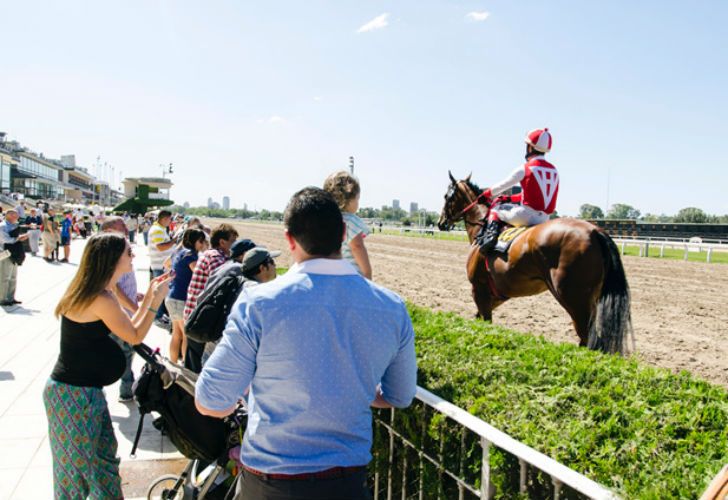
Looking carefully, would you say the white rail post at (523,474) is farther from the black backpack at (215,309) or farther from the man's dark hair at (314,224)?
the black backpack at (215,309)

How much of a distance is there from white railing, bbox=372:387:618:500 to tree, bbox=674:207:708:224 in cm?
7197

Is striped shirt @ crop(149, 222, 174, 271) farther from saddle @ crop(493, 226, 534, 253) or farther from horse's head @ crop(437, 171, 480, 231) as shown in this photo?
saddle @ crop(493, 226, 534, 253)

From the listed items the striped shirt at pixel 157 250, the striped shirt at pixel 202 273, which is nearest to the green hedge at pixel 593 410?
the striped shirt at pixel 202 273

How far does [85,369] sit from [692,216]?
77.1 metres

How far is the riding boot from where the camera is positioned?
21.2 feet

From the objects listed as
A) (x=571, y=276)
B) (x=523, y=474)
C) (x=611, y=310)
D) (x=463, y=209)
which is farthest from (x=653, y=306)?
(x=523, y=474)

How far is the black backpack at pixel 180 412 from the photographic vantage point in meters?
2.67

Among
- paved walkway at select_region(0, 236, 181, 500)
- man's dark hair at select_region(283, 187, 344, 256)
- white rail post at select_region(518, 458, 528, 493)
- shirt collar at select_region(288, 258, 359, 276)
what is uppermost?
man's dark hair at select_region(283, 187, 344, 256)

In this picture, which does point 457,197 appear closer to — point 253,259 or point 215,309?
point 253,259

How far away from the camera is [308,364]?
1.67m

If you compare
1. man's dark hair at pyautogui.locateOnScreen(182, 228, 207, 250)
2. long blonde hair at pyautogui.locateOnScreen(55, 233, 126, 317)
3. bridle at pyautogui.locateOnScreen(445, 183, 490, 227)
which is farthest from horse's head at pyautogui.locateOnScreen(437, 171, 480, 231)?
long blonde hair at pyautogui.locateOnScreen(55, 233, 126, 317)

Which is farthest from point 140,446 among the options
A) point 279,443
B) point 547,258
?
point 547,258

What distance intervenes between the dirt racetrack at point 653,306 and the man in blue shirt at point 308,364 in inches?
229

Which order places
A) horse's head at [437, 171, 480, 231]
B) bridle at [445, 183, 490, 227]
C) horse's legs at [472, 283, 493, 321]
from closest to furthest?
horse's legs at [472, 283, 493, 321] → bridle at [445, 183, 490, 227] → horse's head at [437, 171, 480, 231]
